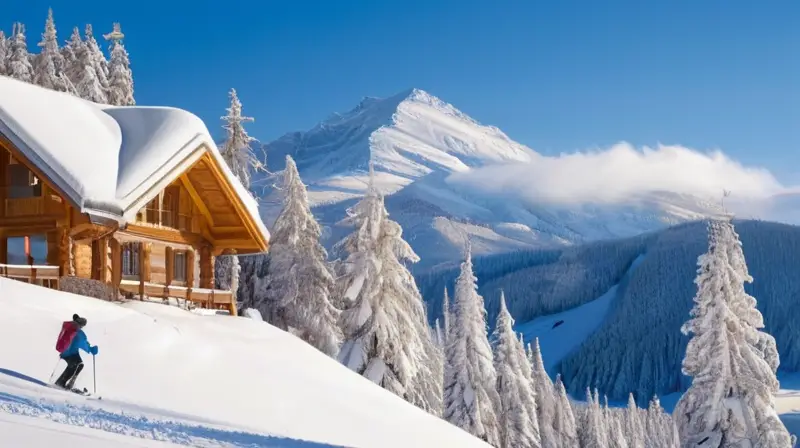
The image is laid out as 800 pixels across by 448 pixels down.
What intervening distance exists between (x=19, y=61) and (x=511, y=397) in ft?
102

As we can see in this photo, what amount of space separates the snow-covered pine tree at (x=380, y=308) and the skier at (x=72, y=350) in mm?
20565

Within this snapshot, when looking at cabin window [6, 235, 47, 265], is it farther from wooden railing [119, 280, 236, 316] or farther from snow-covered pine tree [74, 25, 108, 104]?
snow-covered pine tree [74, 25, 108, 104]

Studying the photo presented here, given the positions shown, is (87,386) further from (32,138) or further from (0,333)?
(32,138)

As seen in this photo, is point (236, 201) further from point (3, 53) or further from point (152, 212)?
point (3, 53)

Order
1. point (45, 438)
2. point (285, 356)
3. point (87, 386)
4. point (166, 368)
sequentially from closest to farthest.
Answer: point (45, 438), point (87, 386), point (166, 368), point (285, 356)

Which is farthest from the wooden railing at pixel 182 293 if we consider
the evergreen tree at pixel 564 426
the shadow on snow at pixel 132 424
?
the evergreen tree at pixel 564 426

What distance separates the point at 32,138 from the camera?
2611cm

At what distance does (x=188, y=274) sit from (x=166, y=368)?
516 inches

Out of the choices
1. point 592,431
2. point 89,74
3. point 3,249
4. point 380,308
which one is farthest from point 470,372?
point 592,431

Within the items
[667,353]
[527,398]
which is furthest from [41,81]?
[667,353]

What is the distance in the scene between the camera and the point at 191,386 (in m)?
19.7

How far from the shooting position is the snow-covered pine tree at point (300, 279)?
40125 millimetres

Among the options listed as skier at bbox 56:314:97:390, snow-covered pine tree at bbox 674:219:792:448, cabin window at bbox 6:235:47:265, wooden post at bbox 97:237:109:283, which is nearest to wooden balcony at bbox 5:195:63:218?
cabin window at bbox 6:235:47:265

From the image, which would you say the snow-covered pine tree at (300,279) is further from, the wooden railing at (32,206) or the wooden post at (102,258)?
the wooden railing at (32,206)
